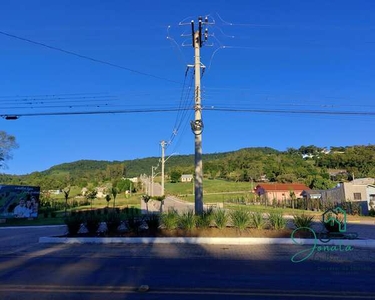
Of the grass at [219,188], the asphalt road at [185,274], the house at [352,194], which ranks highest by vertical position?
the grass at [219,188]

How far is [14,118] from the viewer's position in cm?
1670

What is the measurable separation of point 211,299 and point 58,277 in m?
3.78

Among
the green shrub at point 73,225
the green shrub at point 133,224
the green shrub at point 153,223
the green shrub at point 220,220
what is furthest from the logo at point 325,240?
the green shrub at point 73,225

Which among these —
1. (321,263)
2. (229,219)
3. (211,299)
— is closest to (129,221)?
(229,219)

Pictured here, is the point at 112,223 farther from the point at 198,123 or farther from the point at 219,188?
the point at 219,188

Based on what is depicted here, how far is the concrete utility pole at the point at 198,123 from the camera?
16.9 m

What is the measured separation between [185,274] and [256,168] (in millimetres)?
97868

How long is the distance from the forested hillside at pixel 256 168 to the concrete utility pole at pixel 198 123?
6278 cm

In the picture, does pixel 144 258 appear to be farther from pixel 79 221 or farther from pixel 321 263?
pixel 79 221

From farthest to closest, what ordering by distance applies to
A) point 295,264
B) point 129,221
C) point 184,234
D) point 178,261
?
point 129,221
point 184,234
point 178,261
point 295,264

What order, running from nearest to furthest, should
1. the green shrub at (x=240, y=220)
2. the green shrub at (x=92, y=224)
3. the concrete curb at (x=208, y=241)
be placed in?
1. the concrete curb at (x=208, y=241)
2. the green shrub at (x=240, y=220)
3. the green shrub at (x=92, y=224)

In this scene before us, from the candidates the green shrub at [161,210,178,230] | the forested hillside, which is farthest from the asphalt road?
the forested hillside

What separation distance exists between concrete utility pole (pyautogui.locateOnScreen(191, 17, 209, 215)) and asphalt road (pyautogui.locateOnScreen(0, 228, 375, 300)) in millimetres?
5066

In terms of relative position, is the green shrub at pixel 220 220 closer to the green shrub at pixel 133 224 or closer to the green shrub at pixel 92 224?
the green shrub at pixel 133 224
